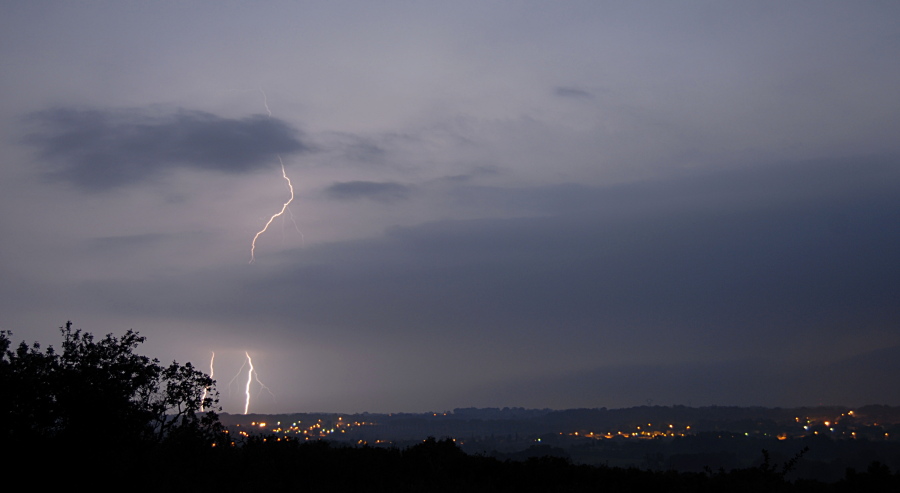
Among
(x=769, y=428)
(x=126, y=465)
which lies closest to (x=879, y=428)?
(x=769, y=428)

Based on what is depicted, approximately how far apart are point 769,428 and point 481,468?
77395 mm

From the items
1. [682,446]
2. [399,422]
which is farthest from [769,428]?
[399,422]

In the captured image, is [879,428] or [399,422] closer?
[879,428]

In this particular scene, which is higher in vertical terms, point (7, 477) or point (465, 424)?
point (7, 477)

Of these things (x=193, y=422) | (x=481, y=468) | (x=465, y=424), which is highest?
(x=193, y=422)

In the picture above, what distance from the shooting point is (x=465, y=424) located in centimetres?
12962

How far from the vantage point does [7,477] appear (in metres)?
12.9

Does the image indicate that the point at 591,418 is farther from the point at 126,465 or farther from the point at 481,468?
the point at 126,465

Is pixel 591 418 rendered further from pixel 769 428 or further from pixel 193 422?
pixel 193 422

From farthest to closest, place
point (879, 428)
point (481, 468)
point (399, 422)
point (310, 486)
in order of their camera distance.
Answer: point (399, 422) → point (879, 428) → point (481, 468) → point (310, 486)

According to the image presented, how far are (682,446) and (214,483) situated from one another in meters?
51.5

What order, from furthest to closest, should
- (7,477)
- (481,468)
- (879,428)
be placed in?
(879,428)
(481,468)
(7,477)

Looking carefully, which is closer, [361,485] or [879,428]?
[361,485]

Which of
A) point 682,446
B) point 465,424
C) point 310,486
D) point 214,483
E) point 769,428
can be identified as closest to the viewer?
point 214,483
